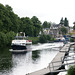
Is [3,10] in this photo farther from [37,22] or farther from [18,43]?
[37,22]

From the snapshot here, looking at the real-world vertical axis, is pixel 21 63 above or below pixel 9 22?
below

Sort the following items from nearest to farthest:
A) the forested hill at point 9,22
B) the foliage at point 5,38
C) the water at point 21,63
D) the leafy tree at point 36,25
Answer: the water at point 21,63
the foliage at point 5,38
the forested hill at point 9,22
the leafy tree at point 36,25

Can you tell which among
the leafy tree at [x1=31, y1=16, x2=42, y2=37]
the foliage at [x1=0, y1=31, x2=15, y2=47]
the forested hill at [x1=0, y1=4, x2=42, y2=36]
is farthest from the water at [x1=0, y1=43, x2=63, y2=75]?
the leafy tree at [x1=31, y1=16, x2=42, y2=37]

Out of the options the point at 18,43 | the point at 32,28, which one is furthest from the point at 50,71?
the point at 32,28

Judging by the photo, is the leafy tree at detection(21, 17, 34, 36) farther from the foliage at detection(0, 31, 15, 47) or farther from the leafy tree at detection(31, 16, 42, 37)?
the foliage at detection(0, 31, 15, 47)

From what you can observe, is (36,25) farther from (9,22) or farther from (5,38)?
(5,38)

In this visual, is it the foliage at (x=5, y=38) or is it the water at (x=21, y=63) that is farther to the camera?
the foliage at (x=5, y=38)

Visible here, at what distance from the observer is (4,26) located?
92000 millimetres

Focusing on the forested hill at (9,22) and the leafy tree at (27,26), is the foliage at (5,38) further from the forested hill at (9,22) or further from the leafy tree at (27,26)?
the leafy tree at (27,26)

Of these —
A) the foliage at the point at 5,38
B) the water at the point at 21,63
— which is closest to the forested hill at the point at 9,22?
the foliage at the point at 5,38

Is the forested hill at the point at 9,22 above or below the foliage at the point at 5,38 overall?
above

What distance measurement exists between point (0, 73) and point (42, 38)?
4084 inches

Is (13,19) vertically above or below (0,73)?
above

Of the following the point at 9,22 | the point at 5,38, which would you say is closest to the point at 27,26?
the point at 9,22
